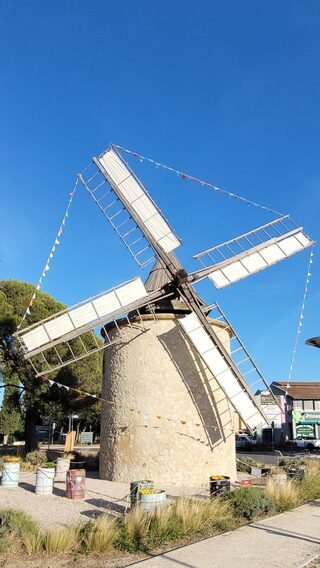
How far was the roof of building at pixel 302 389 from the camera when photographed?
48.4m

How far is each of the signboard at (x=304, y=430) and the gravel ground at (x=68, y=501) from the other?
37285 mm

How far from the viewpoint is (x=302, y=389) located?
5103 cm

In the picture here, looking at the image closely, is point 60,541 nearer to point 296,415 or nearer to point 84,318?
point 84,318

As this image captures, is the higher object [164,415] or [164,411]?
[164,411]

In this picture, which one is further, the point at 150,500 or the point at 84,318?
the point at 84,318

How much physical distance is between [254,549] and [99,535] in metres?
2.47

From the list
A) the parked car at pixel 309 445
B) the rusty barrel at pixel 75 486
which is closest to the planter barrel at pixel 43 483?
the rusty barrel at pixel 75 486

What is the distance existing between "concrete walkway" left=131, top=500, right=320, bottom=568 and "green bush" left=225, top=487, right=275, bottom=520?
1.05ft

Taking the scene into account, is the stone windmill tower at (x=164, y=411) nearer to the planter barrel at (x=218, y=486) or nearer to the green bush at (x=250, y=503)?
the planter barrel at (x=218, y=486)

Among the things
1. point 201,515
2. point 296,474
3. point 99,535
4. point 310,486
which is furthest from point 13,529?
point 296,474

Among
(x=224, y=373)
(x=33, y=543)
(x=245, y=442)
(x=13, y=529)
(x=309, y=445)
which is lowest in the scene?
(x=245, y=442)

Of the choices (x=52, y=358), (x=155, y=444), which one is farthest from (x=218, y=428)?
(x=52, y=358)

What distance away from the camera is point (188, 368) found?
48.6ft

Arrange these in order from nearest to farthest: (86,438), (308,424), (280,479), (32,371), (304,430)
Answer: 1. (280,479)
2. (32,371)
3. (308,424)
4. (304,430)
5. (86,438)
